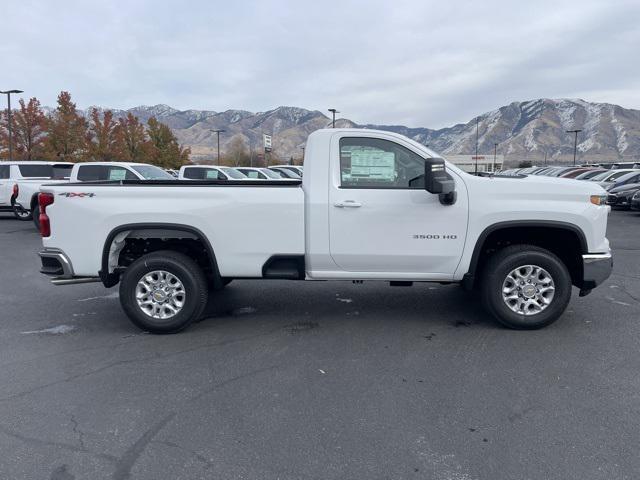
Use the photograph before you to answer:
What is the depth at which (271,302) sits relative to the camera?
259 inches

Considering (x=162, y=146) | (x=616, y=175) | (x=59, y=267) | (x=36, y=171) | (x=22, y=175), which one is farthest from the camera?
(x=162, y=146)

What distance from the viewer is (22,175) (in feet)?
54.4

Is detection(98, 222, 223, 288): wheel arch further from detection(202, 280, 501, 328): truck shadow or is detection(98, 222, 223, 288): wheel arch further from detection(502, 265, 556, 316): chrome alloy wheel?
detection(502, 265, 556, 316): chrome alloy wheel

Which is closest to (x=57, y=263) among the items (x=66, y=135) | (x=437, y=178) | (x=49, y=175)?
(x=437, y=178)

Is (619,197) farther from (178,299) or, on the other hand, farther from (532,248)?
(178,299)

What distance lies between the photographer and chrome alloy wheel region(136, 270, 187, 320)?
17.3 feet

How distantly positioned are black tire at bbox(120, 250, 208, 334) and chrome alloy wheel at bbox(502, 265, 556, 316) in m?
3.09

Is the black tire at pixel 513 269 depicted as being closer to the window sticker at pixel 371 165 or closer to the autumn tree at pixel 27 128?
the window sticker at pixel 371 165

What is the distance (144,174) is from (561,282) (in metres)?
11.5

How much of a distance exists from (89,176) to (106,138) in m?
28.1

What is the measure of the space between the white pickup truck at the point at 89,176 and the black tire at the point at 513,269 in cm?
945

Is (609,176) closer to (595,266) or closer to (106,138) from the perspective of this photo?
(595,266)

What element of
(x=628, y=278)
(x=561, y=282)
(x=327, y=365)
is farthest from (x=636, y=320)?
(x=327, y=365)

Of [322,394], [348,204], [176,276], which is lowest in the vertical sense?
[322,394]
